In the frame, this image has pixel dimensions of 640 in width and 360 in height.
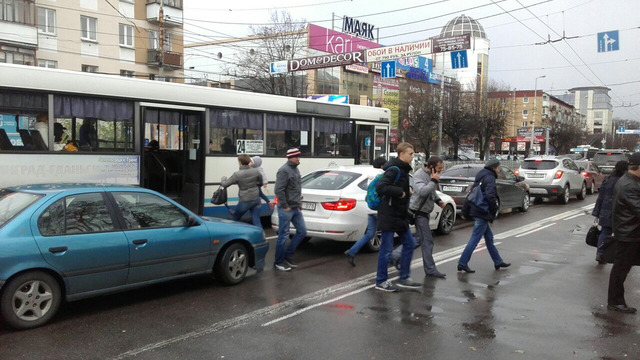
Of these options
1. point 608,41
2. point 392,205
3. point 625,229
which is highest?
point 608,41

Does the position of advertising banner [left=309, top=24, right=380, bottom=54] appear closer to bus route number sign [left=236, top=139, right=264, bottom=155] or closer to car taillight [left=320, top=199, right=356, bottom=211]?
bus route number sign [left=236, top=139, right=264, bottom=155]

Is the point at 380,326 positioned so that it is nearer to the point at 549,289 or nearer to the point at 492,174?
the point at 549,289

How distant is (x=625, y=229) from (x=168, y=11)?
36862 millimetres

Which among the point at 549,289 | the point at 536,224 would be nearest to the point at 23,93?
the point at 549,289

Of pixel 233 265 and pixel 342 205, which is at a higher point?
pixel 342 205

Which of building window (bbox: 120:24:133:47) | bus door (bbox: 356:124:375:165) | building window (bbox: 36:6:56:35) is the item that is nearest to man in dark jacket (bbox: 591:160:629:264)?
bus door (bbox: 356:124:375:165)

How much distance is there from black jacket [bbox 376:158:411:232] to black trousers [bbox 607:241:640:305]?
2.44 metres

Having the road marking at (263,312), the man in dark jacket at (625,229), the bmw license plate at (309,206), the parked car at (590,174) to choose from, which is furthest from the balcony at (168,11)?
the man in dark jacket at (625,229)

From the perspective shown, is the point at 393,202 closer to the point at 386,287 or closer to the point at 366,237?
the point at 386,287

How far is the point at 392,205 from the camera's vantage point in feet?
20.4

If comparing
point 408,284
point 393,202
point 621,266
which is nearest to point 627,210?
point 621,266

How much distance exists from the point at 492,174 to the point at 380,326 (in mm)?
3449

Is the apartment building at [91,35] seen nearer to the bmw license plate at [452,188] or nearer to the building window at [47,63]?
the building window at [47,63]

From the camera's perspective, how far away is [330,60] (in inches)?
819
